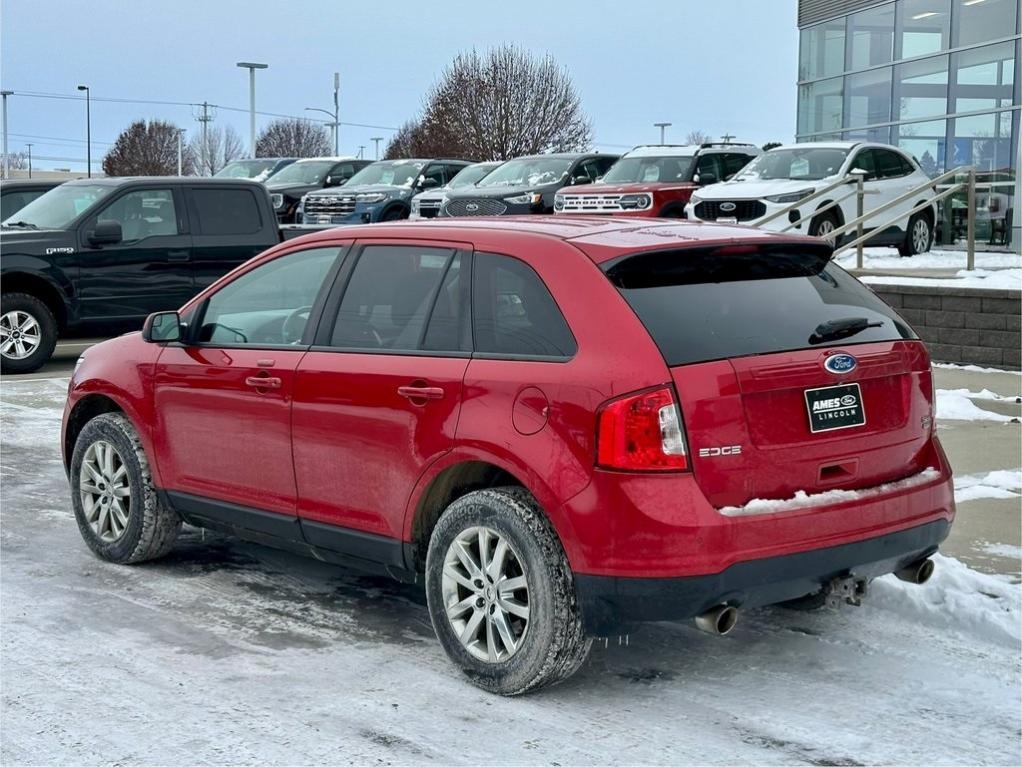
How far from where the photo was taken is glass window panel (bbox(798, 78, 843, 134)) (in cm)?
3016

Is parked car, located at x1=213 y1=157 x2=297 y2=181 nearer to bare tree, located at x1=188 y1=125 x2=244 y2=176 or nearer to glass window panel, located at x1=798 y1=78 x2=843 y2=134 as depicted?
glass window panel, located at x1=798 y1=78 x2=843 y2=134

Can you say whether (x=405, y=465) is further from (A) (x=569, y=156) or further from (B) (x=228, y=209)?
(A) (x=569, y=156)

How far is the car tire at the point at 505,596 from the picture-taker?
471 cm

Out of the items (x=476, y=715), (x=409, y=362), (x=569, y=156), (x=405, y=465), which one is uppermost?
(x=569, y=156)

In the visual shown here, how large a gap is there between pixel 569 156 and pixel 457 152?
31.9 meters

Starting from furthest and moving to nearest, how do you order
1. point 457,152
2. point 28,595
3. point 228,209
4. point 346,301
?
point 457,152 < point 228,209 < point 28,595 < point 346,301

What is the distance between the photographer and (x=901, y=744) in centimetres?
449

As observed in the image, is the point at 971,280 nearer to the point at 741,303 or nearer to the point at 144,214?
the point at 144,214

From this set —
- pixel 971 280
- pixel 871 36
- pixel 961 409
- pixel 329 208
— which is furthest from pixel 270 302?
pixel 871 36

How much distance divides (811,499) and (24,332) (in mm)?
11202

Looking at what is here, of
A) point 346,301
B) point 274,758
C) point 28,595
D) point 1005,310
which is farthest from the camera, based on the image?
point 1005,310

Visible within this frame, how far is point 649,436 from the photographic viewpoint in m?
4.52

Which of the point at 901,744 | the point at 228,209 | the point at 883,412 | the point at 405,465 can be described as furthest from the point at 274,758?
the point at 228,209

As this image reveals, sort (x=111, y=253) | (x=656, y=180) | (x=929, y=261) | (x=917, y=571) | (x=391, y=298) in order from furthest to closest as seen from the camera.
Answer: (x=656, y=180), (x=929, y=261), (x=111, y=253), (x=391, y=298), (x=917, y=571)
